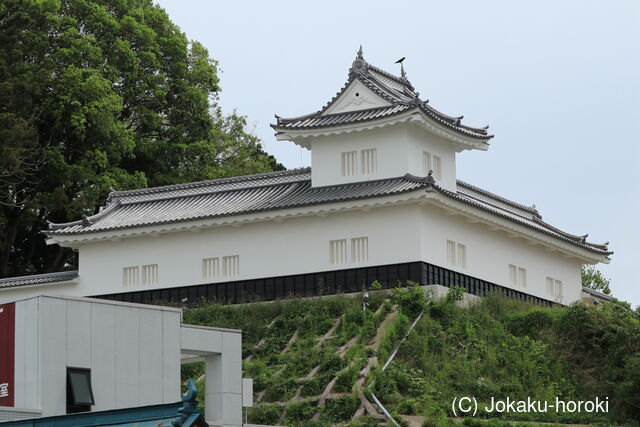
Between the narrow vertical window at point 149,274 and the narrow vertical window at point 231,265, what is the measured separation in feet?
8.28

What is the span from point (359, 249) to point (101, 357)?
54.4 ft

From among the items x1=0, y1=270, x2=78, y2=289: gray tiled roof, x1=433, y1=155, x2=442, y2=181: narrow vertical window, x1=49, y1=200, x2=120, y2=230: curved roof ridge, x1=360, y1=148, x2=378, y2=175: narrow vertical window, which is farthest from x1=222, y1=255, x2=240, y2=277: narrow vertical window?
x1=433, y1=155, x2=442, y2=181: narrow vertical window

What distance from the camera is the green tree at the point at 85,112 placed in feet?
184

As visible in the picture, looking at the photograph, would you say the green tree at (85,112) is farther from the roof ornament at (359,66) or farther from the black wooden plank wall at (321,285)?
the roof ornament at (359,66)

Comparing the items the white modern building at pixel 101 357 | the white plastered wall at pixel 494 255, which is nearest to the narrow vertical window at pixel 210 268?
the white plastered wall at pixel 494 255

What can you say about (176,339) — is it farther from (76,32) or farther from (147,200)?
(76,32)

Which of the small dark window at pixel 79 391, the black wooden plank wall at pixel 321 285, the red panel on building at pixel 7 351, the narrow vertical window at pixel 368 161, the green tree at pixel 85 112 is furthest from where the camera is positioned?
the green tree at pixel 85 112

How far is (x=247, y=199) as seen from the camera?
151ft

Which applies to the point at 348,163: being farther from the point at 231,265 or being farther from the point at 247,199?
the point at 231,265

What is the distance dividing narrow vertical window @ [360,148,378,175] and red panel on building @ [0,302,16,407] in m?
19.0

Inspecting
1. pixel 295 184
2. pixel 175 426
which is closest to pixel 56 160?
pixel 295 184

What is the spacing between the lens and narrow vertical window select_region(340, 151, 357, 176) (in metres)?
44.6

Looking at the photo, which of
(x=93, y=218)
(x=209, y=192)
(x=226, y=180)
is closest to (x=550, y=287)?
(x=226, y=180)

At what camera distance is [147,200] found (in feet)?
160
